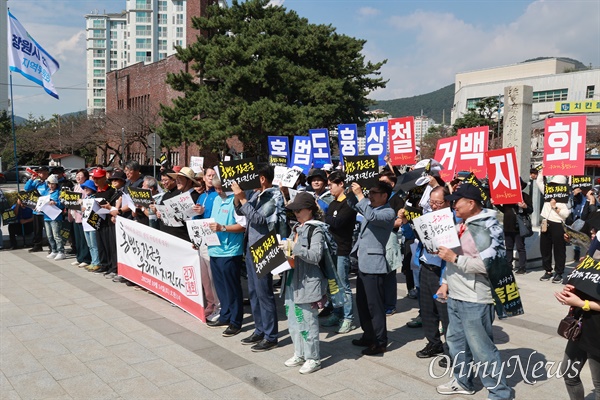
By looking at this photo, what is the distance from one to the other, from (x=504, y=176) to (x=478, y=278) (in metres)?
3.93

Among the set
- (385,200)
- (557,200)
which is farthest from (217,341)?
(557,200)

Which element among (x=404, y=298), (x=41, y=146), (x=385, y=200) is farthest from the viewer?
(x=41, y=146)

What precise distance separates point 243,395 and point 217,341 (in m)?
1.50

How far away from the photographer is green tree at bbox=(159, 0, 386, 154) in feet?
81.1

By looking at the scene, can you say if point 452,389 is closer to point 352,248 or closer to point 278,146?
point 352,248

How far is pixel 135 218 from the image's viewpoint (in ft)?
28.7

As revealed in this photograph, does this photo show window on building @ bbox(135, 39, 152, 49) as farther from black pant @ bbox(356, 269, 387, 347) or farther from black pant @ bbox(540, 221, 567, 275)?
black pant @ bbox(356, 269, 387, 347)

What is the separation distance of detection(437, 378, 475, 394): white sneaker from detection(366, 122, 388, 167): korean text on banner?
677cm

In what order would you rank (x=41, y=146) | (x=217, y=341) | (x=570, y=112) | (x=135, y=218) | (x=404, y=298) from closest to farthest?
(x=217, y=341) < (x=404, y=298) < (x=135, y=218) < (x=41, y=146) < (x=570, y=112)

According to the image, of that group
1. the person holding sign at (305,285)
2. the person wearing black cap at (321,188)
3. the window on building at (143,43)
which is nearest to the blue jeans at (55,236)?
the person wearing black cap at (321,188)

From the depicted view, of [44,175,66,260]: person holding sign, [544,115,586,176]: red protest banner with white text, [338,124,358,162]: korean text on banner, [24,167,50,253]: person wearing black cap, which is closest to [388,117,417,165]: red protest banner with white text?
[338,124,358,162]: korean text on banner

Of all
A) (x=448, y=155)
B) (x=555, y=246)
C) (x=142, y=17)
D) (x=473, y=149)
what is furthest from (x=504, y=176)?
(x=142, y=17)

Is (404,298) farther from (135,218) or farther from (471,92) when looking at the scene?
(471,92)

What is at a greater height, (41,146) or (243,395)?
(41,146)
